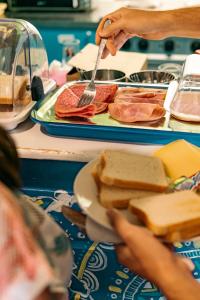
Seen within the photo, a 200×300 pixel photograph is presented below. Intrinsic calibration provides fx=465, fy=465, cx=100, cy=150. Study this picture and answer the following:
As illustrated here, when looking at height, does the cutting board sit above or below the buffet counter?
above

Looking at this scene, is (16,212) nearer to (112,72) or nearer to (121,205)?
(121,205)

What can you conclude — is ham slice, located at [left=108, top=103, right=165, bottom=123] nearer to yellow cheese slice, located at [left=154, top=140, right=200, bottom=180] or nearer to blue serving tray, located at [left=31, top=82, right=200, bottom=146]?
blue serving tray, located at [left=31, top=82, right=200, bottom=146]

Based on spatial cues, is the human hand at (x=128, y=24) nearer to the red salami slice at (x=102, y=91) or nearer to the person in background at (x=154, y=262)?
the red salami slice at (x=102, y=91)

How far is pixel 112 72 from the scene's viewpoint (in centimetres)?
149

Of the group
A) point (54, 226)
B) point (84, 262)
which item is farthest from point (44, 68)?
point (54, 226)

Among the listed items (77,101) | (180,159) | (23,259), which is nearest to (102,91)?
(77,101)

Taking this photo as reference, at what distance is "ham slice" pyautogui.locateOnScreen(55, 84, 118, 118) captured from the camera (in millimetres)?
1145

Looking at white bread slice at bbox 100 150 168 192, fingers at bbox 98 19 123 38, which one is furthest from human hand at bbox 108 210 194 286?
fingers at bbox 98 19 123 38

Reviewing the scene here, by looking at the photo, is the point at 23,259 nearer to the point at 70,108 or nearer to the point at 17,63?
the point at 70,108

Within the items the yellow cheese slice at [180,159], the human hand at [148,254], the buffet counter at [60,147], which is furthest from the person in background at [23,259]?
the buffet counter at [60,147]

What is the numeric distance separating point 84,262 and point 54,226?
50 centimetres

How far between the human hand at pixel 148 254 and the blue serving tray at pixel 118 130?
0.40 meters

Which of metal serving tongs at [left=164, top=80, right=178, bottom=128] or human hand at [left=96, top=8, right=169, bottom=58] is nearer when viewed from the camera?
metal serving tongs at [left=164, top=80, right=178, bottom=128]

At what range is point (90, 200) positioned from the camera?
0.82m
